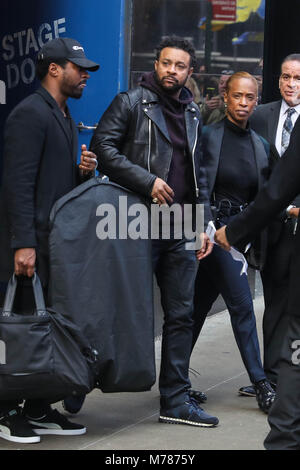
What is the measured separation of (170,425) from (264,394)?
64 centimetres

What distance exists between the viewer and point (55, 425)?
5.18 m

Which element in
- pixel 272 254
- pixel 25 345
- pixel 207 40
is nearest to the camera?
pixel 25 345

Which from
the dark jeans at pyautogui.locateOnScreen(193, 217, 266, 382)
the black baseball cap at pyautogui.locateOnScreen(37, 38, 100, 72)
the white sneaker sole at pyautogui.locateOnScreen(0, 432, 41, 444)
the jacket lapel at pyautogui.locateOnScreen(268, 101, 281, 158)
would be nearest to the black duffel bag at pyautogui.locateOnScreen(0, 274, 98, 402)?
the white sneaker sole at pyautogui.locateOnScreen(0, 432, 41, 444)

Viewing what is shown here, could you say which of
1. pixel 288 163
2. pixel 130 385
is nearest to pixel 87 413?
pixel 130 385

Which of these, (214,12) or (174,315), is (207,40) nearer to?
(214,12)

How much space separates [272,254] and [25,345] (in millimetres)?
1919

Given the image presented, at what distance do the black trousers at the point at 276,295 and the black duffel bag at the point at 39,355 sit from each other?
5.22 ft

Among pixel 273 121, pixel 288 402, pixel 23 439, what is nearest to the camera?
pixel 288 402

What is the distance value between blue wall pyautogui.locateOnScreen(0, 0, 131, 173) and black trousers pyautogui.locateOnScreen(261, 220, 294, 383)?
1.94 metres

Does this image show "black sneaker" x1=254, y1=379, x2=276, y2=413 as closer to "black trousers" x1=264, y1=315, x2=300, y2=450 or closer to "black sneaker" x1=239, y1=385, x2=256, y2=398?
"black sneaker" x1=239, y1=385, x2=256, y2=398

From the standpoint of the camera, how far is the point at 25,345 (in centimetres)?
473

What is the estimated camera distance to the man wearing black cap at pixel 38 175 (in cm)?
490

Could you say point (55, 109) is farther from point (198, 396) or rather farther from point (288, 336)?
point (198, 396)

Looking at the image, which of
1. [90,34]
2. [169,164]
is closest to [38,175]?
[169,164]
